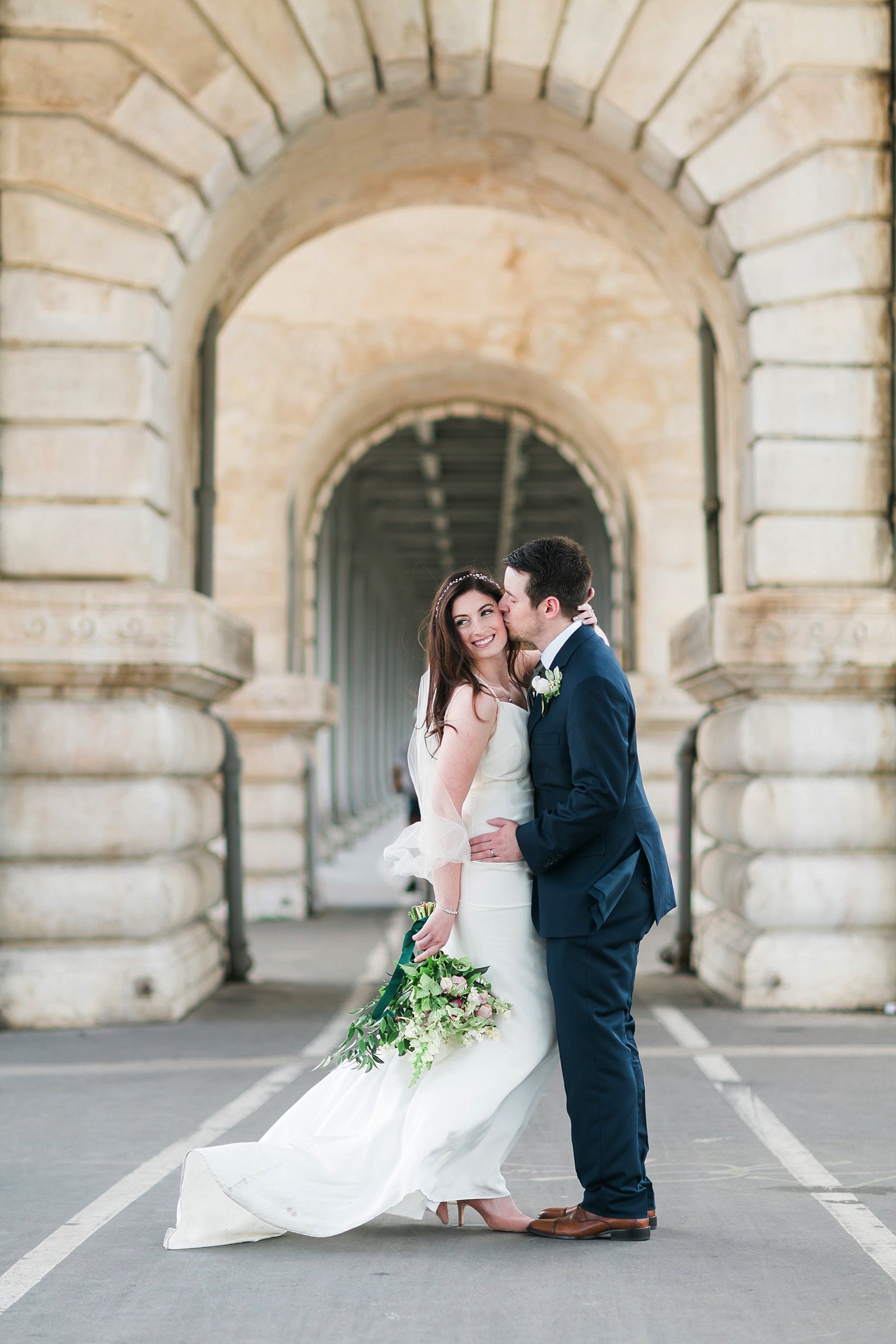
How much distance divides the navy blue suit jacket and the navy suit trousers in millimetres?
84

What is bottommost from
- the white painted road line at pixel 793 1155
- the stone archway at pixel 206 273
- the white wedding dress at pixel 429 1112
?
the white painted road line at pixel 793 1155

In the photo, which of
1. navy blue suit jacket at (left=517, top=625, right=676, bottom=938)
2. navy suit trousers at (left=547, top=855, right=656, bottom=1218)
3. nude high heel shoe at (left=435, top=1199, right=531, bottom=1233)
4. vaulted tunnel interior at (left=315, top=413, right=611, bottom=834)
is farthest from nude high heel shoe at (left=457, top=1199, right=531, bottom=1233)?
vaulted tunnel interior at (left=315, top=413, right=611, bottom=834)

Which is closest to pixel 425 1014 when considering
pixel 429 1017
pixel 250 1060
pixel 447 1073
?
pixel 429 1017

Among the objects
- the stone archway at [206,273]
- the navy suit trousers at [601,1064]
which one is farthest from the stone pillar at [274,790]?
the navy suit trousers at [601,1064]

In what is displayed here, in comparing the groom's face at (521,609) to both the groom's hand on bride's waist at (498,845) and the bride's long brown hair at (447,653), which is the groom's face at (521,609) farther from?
the groom's hand on bride's waist at (498,845)

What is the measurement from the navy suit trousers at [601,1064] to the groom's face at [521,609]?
2.72 feet

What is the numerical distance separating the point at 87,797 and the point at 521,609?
4.36 metres

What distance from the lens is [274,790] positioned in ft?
48.3

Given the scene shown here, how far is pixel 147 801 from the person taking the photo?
817 centimetres

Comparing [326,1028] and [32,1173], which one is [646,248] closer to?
[326,1028]

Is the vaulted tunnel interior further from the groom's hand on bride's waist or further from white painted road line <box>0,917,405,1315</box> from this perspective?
the groom's hand on bride's waist

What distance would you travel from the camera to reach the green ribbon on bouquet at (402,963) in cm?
435

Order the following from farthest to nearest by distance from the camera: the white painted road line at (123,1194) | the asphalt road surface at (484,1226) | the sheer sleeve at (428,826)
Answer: the sheer sleeve at (428,826)
the white painted road line at (123,1194)
the asphalt road surface at (484,1226)

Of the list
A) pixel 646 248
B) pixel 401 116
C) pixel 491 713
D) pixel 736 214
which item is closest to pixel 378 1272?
pixel 491 713
